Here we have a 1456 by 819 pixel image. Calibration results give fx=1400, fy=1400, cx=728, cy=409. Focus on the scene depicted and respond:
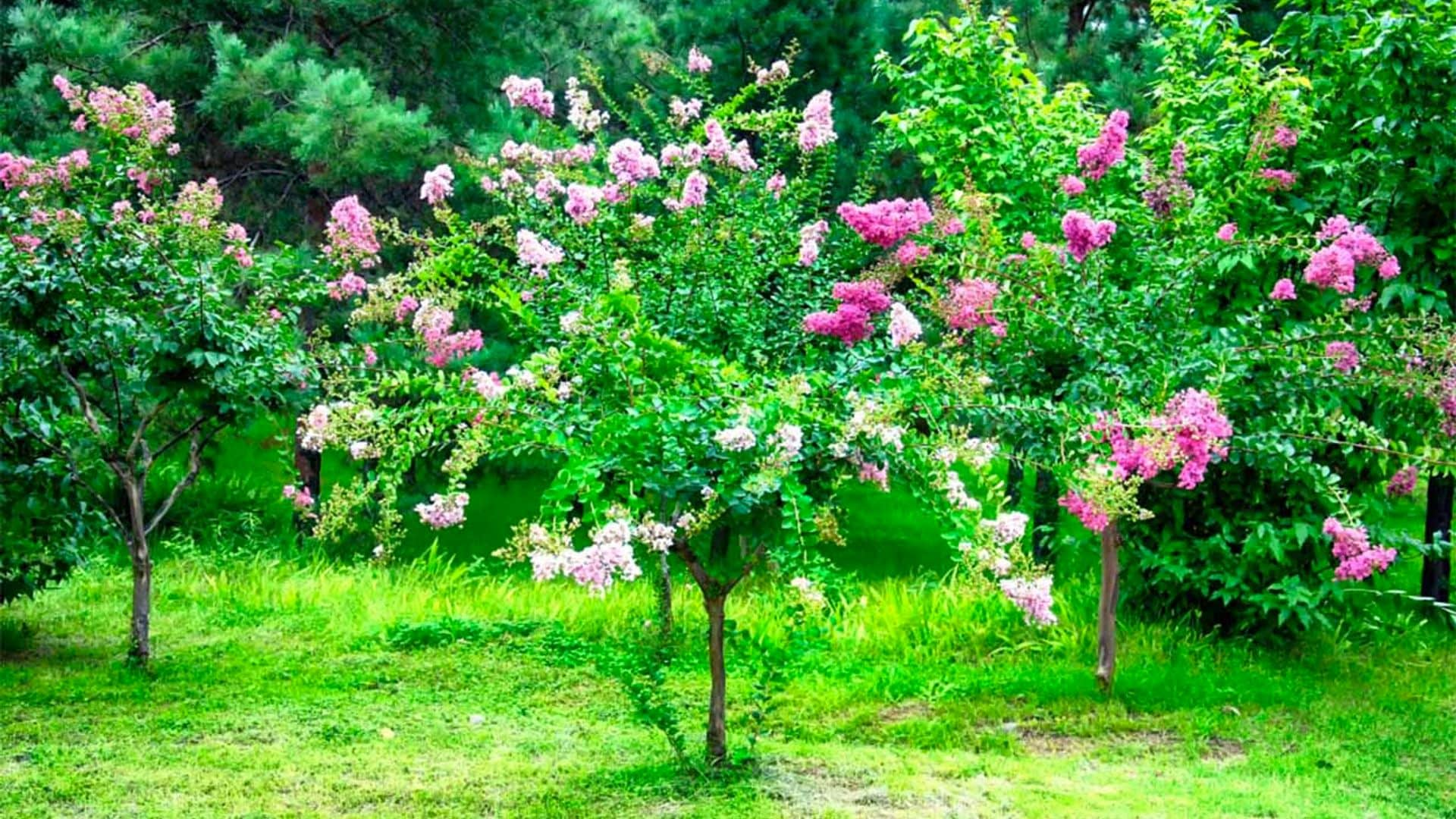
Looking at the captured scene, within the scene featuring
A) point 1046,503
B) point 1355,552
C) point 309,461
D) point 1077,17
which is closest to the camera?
point 1355,552

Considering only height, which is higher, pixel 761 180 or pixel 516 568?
pixel 761 180

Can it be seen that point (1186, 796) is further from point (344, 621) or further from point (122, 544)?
point (122, 544)

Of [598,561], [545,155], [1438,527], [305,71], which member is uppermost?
[305,71]

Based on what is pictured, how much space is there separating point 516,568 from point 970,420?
404cm

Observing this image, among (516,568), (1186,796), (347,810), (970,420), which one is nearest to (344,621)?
(516,568)

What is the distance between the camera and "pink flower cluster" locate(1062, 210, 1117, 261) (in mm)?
4422

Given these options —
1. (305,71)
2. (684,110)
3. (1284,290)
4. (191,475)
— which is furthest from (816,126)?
(305,71)

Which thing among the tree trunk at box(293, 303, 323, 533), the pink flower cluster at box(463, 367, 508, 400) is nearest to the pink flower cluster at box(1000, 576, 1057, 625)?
the pink flower cluster at box(463, 367, 508, 400)

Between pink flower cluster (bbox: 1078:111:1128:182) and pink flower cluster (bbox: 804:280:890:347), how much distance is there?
87 centimetres

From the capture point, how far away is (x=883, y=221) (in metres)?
4.75

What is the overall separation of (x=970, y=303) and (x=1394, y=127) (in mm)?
2114

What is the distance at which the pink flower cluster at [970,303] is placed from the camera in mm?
4621

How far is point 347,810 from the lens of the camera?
3.77 metres

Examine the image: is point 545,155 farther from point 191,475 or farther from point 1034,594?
point 1034,594
